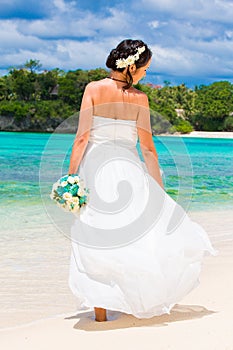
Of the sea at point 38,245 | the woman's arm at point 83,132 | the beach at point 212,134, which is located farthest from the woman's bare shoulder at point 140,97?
the beach at point 212,134

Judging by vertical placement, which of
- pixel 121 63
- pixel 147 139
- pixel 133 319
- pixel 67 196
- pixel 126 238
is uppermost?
pixel 121 63

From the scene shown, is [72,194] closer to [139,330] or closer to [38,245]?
[139,330]

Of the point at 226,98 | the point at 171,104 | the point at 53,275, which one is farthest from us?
the point at 226,98

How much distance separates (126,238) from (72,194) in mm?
396

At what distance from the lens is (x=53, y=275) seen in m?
5.32

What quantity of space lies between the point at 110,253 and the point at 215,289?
1.34 metres

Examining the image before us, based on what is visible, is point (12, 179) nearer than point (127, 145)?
No

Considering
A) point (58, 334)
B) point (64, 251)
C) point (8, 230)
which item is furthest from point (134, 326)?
point (8, 230)

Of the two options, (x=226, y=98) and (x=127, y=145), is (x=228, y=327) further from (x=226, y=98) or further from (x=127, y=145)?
(x=226, y=98)

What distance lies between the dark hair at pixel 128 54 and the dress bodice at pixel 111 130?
0.21 meters

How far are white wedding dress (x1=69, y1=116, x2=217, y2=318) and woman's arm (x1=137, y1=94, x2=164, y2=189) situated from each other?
0.05m

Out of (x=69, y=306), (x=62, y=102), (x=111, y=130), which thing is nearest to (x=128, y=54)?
(x=111, y=130)

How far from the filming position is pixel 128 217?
3309 mm

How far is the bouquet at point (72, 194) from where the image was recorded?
3.25m
